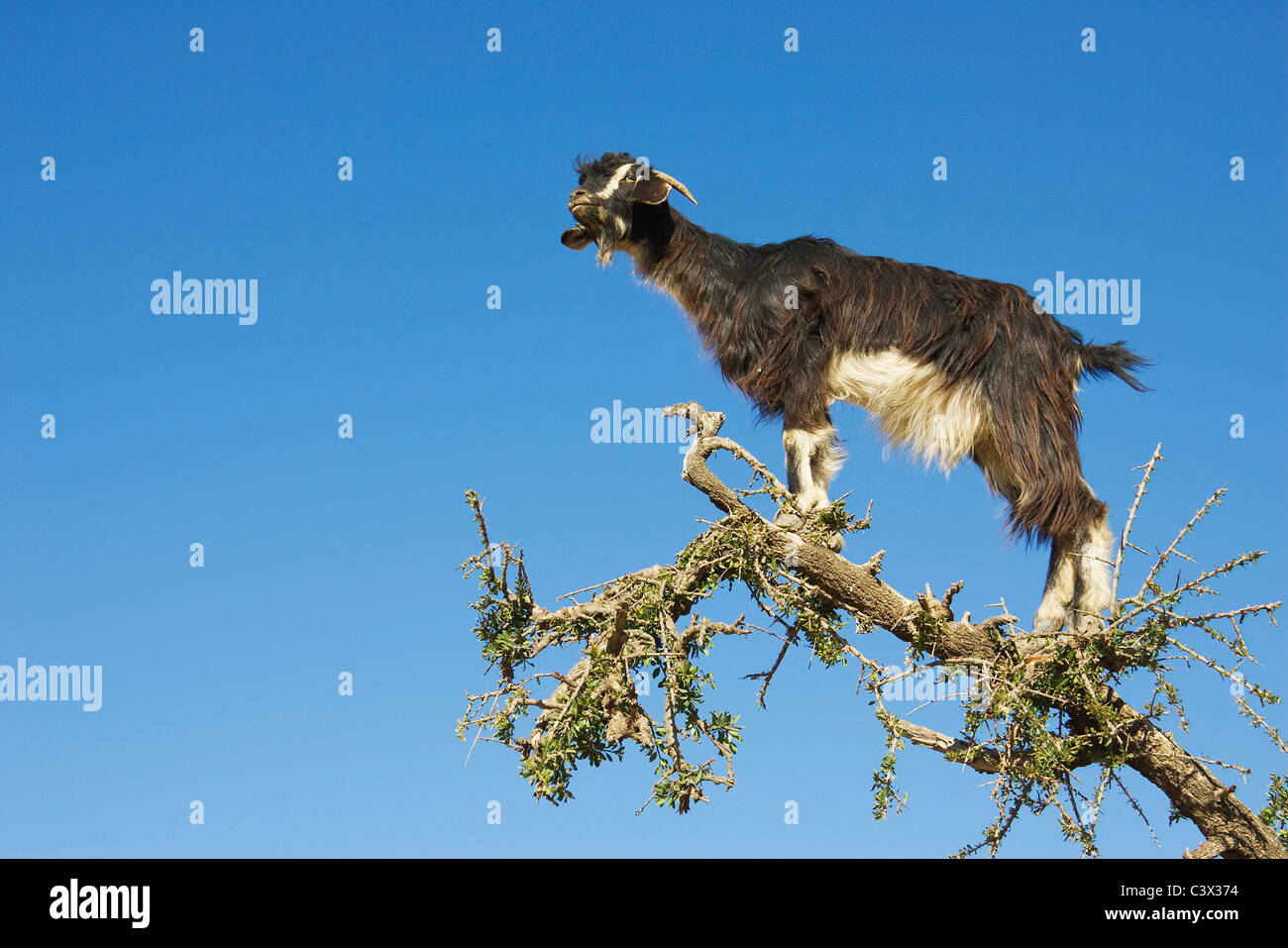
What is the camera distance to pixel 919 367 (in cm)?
665

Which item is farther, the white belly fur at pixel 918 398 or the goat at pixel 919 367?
the white belly fur at pixel 918 398

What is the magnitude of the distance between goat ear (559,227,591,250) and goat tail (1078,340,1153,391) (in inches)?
118

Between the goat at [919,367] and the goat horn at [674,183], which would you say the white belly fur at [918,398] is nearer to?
the goat at [919,367]

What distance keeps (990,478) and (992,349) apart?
0.76 metres

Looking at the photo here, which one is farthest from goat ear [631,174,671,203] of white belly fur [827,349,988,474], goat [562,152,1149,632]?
white belly fur [827,349,988,474]

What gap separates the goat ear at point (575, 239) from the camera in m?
7.27

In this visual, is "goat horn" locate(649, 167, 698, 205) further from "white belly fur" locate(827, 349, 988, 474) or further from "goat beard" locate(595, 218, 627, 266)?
"white belly fur" locate(827, 349, 988, 474)

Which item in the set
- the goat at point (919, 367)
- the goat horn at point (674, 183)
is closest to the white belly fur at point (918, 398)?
the goat at point (919, 367)

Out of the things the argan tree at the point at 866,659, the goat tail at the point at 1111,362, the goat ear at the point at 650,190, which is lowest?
the argan tree at the point at 866,659

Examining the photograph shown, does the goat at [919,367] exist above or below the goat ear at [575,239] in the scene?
below

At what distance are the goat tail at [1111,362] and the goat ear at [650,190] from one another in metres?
2.59

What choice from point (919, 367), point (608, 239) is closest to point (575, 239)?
point (608, 239)

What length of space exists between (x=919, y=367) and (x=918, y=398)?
0.19m

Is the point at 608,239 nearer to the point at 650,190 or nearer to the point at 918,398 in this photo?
the point at 650,190
